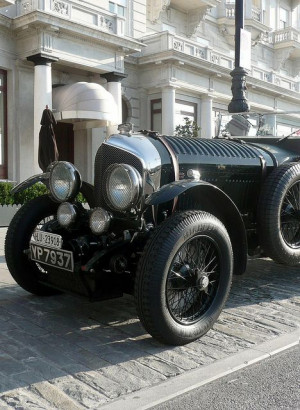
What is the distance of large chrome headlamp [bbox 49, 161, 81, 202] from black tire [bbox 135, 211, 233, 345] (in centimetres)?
101

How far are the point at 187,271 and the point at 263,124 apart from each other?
10.0ft

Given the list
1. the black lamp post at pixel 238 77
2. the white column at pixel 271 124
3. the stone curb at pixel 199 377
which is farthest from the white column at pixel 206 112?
the stone curb at pixel 199 377

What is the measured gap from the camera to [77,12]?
1520cm

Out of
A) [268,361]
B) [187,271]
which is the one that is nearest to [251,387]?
[268,361]

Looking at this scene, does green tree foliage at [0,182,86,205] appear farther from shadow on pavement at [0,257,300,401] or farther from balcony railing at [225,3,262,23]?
balcony railing at [225,3,262,23]

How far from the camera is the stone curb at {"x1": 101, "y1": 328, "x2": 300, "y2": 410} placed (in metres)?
2.51

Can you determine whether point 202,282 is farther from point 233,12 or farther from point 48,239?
point 233,12

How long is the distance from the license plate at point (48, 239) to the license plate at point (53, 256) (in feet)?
0.10

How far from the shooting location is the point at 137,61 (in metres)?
18.9

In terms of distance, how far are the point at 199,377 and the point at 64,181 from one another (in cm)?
197

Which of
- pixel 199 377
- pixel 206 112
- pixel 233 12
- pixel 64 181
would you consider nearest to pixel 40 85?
pixel 206 112

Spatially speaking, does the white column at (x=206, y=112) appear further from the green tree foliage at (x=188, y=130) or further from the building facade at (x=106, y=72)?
the green tree foliage at (x=188, y=130)

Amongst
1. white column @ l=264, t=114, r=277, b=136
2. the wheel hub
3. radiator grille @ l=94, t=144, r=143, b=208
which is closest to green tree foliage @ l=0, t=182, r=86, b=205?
white column @ l=264, t=114, r=277, b=136

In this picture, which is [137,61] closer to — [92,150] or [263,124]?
[92,150]
